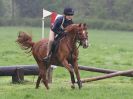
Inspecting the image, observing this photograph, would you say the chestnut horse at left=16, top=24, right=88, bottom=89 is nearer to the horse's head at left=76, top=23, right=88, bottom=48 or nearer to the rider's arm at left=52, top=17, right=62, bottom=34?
the horse's head at left=76, top=23, right=88, bottom=48

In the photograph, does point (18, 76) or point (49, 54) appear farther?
point (18, 76)

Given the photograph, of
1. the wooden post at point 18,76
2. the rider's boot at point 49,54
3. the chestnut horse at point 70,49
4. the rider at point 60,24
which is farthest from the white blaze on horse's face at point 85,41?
the wooden post at point 18,76

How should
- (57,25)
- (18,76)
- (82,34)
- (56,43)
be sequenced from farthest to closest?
(18,76) → (56,43) → (57,25) → (82,34)

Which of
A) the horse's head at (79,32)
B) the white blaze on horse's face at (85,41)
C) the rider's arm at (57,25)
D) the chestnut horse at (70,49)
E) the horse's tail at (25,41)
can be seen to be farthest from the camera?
the horse's tail at (25,41)

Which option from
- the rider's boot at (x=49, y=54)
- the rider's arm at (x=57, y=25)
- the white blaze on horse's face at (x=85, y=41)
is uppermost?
the rider's arm at (x=57, y=25)

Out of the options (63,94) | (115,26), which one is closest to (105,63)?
(63,94)

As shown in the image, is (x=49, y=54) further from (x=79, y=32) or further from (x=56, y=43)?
(x=79, y=32)

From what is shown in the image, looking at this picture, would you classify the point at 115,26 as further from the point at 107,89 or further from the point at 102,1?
the point at 107,89

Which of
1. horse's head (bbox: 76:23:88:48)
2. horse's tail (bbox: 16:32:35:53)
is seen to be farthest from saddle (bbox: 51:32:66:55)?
horse's tail (bbox: 16:32:35:53)

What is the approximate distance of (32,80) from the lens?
16203mm

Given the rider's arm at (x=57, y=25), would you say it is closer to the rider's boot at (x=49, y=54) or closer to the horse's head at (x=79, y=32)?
the horse's head at (x=79, y=32)

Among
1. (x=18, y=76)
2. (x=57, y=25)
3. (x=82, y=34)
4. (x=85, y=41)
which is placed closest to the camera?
(x=85, y=41)

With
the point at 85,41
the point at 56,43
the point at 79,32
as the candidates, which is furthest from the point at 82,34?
the point at 56,43

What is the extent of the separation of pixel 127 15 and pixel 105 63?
61.8 metres
